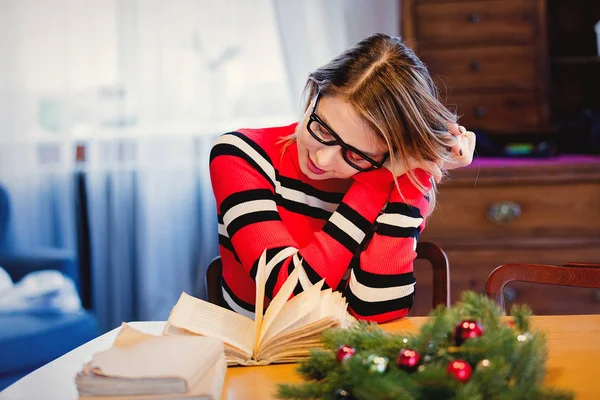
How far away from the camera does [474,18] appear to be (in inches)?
95.1

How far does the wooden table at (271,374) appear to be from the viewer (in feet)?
2.68

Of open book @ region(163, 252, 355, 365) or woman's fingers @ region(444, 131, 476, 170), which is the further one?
woman's fingers @ region(444, 131, 476, 170)

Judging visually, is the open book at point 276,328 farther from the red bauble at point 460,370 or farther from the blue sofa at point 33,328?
the blue sofa at point 33,328

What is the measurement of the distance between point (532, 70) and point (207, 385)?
200 cm

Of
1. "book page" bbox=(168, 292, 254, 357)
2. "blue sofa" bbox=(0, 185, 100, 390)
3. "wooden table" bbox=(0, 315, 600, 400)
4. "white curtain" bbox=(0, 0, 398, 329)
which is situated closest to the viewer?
"wooden table" bbox=(0, 315, 600, 400)

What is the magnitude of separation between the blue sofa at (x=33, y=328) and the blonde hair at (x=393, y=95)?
1254 millimetres

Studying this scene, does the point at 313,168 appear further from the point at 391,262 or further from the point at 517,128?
the point at 517,128

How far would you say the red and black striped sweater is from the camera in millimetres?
1244

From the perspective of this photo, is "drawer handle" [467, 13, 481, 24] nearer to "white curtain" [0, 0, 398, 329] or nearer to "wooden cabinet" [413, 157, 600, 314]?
"white curtain" [0, 0, 398, 329]

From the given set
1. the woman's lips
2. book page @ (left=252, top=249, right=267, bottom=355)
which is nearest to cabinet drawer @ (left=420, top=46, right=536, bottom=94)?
the woman's lips

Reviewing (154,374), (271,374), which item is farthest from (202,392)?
(271,374)

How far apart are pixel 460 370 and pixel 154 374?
31cm

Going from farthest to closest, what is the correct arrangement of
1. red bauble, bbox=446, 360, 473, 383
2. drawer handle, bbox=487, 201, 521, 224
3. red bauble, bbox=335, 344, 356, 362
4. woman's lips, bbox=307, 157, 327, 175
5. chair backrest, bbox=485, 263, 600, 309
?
drawer handle, bbox=487, 201, 521, 224 → woman's lips, bbox=307, 157, 327, 175 → chair backrest, bbox=485, 263, 600, 309 → red bauble, bbox=335, 344, 356, 362 → red bauble, bbox=446, 360, 473, 383

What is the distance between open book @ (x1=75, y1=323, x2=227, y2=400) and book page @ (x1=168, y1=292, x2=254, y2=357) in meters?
0.11
